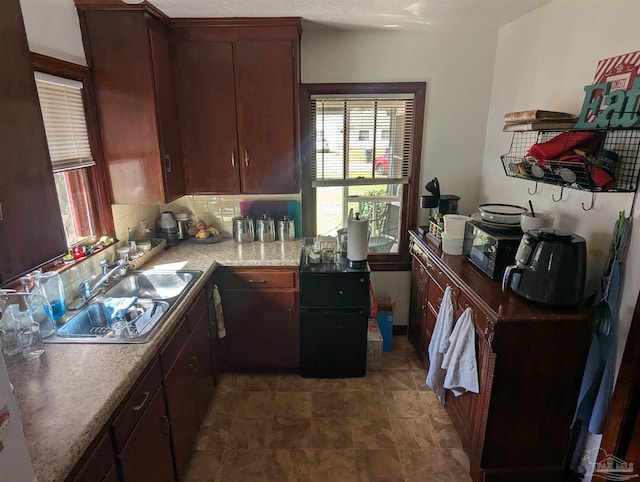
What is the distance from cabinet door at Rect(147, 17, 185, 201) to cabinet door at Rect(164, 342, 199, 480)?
3.45ft

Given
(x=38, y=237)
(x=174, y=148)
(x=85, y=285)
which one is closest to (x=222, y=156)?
(x=174, y=148)

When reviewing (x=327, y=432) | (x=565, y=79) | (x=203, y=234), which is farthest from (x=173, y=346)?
(x=565, y=79)

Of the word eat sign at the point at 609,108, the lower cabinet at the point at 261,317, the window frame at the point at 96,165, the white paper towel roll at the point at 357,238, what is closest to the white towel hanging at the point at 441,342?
the white paper towel roll at the point at 357,238

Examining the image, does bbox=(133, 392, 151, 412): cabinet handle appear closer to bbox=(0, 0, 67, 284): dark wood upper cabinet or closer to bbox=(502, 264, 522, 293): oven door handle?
bbox=(0, 0, 67, 284): dark wood upper cabinet

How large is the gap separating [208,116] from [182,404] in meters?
1.79

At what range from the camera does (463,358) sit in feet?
6.26

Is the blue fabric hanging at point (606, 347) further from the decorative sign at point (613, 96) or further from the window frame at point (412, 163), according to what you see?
the window frame at point (412, 163)

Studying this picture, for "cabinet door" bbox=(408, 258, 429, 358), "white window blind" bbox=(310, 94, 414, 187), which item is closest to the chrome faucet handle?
"white window blind" bbox=(310, 94, 414, 187)

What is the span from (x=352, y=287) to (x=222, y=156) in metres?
1.28

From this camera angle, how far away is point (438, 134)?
9.35ft

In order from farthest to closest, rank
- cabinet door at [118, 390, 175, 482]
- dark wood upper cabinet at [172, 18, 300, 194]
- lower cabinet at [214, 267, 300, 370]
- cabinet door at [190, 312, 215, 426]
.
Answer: lower cabinet at [214, 267, 300, 370] → dark wood upper cabinet at [172, 18, 300, 194] → cabinet door at [190, 312, 215, 426] → cabinet door at [118, 390, 175, 482]

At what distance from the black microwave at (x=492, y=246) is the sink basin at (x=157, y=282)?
1.63 metres

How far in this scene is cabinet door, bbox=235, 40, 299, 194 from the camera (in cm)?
243

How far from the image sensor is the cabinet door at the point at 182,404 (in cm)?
174
